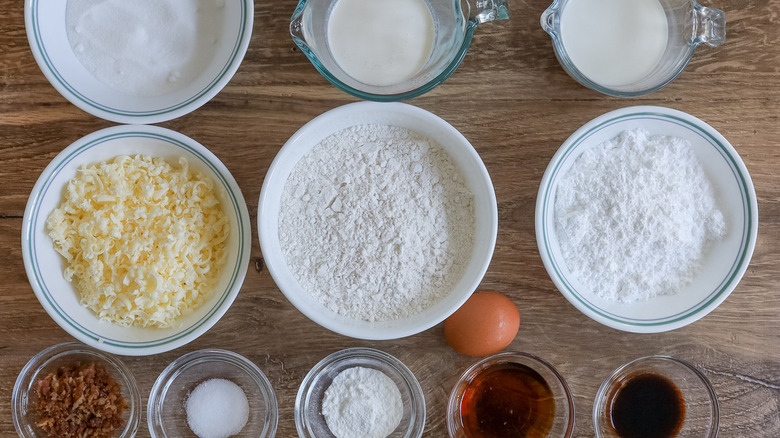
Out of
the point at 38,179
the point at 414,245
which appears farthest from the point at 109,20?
the point at 414,245

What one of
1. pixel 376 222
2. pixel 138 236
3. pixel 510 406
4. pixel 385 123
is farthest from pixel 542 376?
pixel 138 236

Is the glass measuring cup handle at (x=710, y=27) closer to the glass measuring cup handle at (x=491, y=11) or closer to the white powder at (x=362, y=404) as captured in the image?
the glass measuring cup handle at (x=491, y=11)

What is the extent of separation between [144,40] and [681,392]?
5.02 feet

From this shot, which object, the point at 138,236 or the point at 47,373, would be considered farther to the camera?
the point at 47,373

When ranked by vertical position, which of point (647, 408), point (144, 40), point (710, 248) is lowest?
point (647, 408)

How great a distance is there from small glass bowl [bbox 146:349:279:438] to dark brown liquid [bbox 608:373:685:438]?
0.83 metres

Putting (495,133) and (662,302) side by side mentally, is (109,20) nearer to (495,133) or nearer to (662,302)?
(495,133)

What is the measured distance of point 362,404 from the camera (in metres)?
1.54

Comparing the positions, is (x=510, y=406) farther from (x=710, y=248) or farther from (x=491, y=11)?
(x=491, y=11)

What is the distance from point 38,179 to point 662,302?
148 centimetres

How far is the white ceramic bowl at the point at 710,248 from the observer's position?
1.49 m

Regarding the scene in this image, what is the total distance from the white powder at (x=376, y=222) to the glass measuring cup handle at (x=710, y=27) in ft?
2.08

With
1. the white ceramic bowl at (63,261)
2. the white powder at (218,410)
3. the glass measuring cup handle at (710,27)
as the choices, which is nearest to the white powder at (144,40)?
the white ceramic bowl at (63,261)

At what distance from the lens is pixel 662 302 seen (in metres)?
1.55
